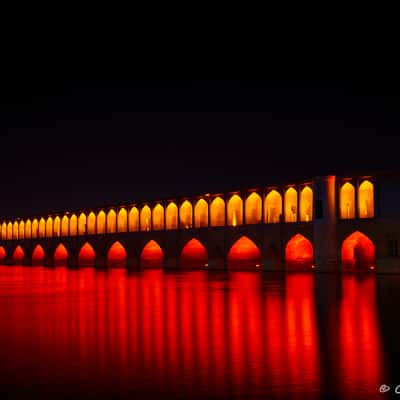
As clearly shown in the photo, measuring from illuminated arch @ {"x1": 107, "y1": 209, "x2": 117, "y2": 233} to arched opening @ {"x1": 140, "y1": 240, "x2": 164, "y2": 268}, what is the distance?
488 centimetres

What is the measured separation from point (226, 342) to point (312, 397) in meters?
2.60

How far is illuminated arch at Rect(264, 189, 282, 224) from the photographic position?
93.1 ft

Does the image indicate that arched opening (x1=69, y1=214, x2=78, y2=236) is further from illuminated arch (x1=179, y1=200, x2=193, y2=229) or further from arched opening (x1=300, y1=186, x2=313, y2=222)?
arched opening (x1=300, y1=186, x2=313, y2=222)

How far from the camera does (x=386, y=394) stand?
4738 mm

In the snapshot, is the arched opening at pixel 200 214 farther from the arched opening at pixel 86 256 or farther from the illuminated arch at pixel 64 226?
the illuminated arch at pixel 64 226

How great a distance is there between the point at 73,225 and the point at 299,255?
71.4 ft

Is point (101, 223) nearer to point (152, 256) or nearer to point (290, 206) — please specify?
point (152, 256)

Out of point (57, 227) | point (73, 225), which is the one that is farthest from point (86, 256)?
point (57, 227)

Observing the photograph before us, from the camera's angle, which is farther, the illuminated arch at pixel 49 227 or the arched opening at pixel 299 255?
the illuminated arch at pixel 49 227

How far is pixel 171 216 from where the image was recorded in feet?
115

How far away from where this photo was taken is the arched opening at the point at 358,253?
2438cm

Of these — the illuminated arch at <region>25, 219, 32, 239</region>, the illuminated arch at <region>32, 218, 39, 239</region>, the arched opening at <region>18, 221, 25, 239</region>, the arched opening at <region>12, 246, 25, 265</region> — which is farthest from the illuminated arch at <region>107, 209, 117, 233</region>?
the arched opening at <region>18, 221, 25, 239</region>

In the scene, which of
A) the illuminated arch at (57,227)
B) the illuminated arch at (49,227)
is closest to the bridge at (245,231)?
the illuminated arch at (57,227)

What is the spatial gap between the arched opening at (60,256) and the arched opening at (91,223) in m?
3.05
